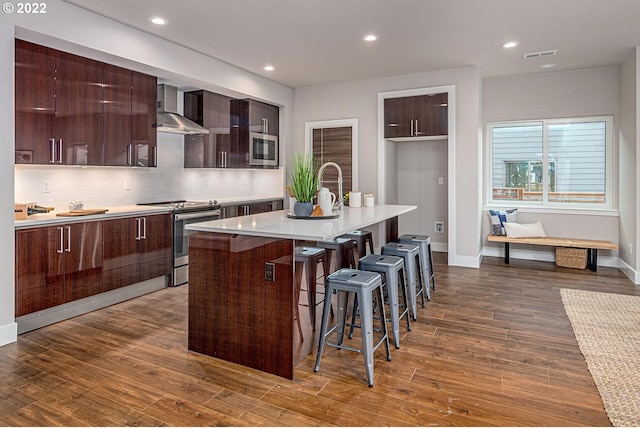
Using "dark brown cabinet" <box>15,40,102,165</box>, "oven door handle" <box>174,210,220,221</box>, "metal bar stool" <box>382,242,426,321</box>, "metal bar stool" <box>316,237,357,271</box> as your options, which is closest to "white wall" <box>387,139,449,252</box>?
"oven door handle" <box>174,210,220,221</box>

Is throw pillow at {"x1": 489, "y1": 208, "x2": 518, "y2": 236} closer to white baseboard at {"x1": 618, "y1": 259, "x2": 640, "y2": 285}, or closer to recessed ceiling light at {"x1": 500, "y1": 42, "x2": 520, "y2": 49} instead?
white baseboard at {"x1": 618, "y1": 259, "x2": 640, "y2": 285}

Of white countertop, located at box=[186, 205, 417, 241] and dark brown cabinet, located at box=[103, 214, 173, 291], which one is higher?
white countertop, located at box=[186, 205, 417, 241]

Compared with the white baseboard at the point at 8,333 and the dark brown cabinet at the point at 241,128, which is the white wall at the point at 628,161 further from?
the white baseboard at the point at 8,333

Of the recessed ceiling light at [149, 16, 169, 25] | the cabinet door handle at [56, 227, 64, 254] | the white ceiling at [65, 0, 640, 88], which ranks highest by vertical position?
the white ceiling at [65, 0, 640, 88]

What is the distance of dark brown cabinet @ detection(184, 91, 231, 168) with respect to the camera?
5441mm

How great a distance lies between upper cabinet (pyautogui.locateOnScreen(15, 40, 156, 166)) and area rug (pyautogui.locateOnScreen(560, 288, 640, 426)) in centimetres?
438

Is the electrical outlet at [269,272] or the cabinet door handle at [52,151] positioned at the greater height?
the cabinet door handle at [52,151]

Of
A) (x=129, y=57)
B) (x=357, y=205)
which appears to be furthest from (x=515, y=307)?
(x=129, y=57)

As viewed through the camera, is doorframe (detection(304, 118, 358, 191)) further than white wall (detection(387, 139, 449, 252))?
No

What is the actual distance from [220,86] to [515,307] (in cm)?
425

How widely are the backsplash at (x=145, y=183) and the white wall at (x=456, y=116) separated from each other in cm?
135

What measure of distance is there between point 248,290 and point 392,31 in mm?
3108

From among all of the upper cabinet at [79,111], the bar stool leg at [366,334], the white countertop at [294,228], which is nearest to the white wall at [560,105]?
the white countertop at [294,228]

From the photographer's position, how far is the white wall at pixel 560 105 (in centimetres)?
569
